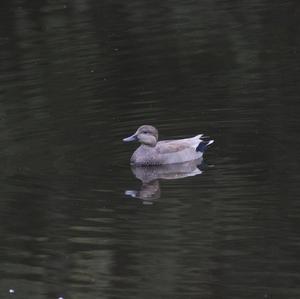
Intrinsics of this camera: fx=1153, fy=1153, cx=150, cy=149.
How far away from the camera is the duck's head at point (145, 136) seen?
48.3 feet

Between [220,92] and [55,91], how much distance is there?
2.74m

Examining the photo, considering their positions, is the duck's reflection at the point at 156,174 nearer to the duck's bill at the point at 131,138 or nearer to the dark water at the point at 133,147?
the dark water at the point at 133,147

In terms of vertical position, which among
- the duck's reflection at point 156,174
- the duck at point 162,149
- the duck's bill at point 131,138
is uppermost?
the duck's bill at point 131,138

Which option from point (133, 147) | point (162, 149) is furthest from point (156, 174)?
point (133, 147)

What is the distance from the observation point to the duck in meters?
14.5

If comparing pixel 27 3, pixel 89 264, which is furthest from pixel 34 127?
pixel 27 3

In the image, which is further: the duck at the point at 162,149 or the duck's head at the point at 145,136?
the duck's head at the point at 145,136

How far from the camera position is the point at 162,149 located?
14555 millimetres

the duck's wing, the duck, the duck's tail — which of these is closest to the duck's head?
the duck

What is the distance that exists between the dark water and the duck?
21cm

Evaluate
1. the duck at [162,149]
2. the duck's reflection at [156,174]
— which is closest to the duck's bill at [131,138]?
the duck at [162,149]

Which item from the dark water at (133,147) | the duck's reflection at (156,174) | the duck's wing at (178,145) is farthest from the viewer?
the duck's wing at (178,145)

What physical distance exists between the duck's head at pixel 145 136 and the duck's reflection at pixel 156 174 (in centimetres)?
36

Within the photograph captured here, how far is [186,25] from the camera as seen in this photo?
23.4 meters
